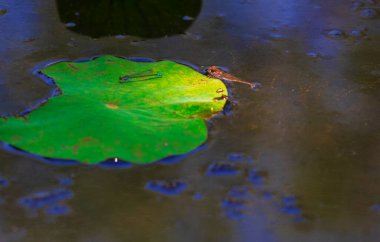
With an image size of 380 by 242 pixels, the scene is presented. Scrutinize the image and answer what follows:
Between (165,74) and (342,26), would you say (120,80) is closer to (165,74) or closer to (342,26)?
(165,74)

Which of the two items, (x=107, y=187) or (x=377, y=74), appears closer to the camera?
(x=107, y=187)

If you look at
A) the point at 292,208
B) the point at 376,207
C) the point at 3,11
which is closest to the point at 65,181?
the point at 292,208

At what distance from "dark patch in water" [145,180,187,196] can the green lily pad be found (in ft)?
0.28

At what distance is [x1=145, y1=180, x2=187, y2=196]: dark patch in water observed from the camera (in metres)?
1.48

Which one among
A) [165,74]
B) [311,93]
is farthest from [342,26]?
[165,74]

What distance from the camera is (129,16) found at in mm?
2303

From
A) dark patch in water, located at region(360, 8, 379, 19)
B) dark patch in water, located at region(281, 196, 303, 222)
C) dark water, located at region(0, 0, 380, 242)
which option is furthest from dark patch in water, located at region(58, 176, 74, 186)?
dark patch in water, located at region(360, 8, 379, 19)

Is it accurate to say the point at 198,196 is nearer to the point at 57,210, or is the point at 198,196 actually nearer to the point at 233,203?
the point at 233,203

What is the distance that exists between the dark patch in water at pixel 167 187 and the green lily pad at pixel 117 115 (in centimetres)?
9

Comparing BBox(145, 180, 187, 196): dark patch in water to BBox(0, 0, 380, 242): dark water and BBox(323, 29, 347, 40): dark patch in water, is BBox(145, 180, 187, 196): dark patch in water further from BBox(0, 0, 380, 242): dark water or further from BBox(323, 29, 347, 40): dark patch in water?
BBox(323, 29, 347, 40): dark patch in water

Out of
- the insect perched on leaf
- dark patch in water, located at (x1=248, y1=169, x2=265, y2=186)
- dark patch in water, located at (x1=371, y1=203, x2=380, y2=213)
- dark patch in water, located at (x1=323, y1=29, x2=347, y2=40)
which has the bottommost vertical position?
dark patch in water, located at (x1=371, y1=203, x2=380, y2=213)

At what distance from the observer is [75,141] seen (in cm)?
157

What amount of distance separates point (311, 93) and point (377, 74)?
301mm

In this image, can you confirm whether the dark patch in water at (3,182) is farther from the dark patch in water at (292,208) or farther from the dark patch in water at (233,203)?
the dark patch in water at (292,208)
